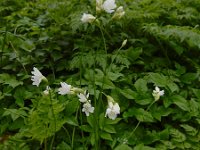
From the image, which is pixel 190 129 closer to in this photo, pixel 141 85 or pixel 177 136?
pixel 177 136

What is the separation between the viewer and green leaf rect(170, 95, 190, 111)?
2.38 m

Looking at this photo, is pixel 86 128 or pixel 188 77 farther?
pixel 188 77

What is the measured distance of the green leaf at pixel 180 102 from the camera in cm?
238

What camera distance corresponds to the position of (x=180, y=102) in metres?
2.42

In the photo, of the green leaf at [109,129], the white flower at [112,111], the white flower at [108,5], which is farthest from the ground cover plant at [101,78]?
the white flower at [108,5]

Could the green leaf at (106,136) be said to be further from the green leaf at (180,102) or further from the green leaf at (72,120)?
the green leaf at (180,102)

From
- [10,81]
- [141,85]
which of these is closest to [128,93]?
[141,85]

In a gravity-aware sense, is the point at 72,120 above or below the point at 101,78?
below

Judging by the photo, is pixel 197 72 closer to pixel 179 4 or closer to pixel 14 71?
pixel 179 4

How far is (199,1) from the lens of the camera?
3.26 metres

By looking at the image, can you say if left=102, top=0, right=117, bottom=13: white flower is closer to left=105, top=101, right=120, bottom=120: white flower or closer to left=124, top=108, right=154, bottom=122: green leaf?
left=105, top=101, right=120, bottom=120: white flower

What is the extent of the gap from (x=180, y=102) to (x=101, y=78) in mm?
545

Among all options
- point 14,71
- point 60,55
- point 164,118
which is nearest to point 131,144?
point 164,118

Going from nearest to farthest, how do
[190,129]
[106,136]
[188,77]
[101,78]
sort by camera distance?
[106,136]
[190,129]
[101,78]
[188,77]
